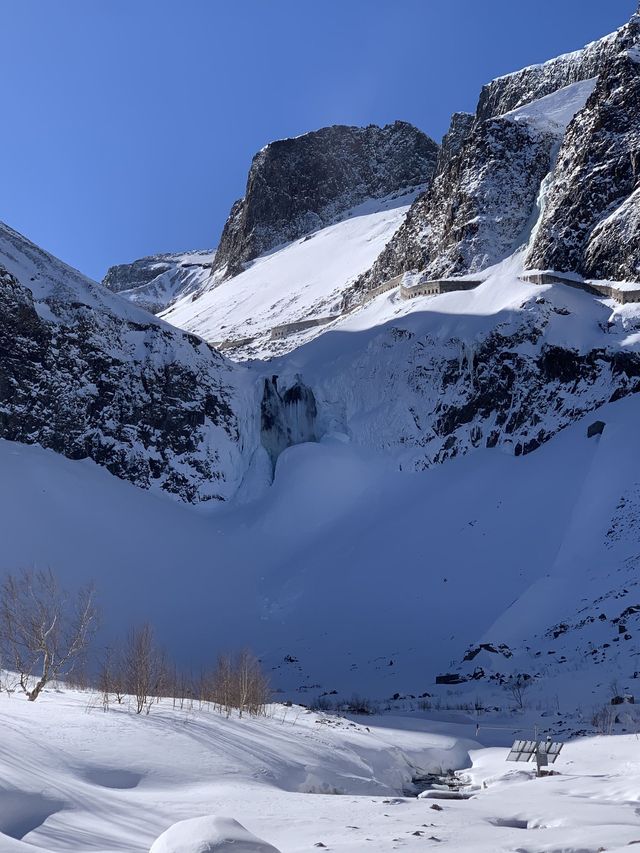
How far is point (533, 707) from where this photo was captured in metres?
27.4

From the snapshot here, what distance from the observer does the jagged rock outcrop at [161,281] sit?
16350 centimetres

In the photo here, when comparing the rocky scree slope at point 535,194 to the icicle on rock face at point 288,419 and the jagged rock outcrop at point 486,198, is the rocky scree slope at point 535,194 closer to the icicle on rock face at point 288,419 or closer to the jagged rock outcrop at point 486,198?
the jagged rock outcrop at point 486,198

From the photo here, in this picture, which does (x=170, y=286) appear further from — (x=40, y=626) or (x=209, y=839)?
(x=209, y=839)

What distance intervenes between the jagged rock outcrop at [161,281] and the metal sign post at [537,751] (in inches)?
5450

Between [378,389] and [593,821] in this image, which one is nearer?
[593,821]

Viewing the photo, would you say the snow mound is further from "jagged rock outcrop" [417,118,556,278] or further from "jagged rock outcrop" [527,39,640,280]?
A: "jagged rock outcrop" [417,118,556,278]

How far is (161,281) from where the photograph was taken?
17612 cm

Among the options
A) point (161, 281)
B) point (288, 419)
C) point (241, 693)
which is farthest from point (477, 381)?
point (161, 281)

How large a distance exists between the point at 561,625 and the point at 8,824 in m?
26.6

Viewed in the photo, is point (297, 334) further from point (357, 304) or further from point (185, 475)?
point (185, 475)

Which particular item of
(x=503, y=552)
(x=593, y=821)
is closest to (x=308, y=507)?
(x=503, y=552)

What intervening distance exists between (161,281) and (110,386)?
4811 inches

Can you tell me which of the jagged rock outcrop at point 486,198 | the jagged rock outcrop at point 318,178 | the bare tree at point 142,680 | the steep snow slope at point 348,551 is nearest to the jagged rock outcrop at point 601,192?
the jagged rock outcrop at point 486,198

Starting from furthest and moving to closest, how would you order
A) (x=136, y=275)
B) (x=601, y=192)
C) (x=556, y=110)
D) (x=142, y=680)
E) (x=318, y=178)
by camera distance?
(x=136, y=275), (x=318, y=178), (x=556, y=110), (x=601, y=192), (x=142, y=680)
